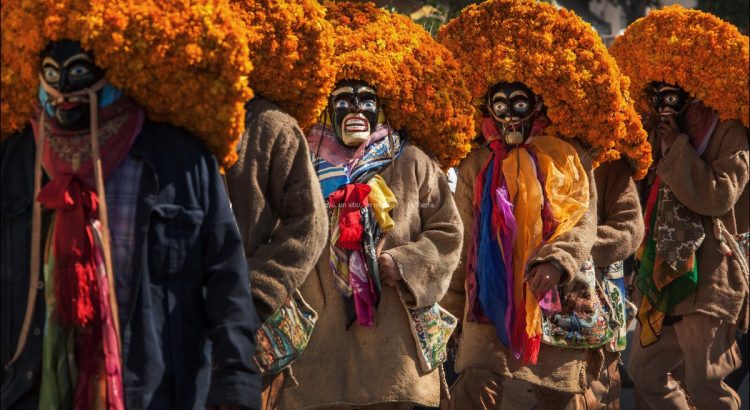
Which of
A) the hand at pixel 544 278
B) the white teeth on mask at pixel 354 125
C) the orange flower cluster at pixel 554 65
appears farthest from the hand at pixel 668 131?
the white teeth on mask at pixel 354 125

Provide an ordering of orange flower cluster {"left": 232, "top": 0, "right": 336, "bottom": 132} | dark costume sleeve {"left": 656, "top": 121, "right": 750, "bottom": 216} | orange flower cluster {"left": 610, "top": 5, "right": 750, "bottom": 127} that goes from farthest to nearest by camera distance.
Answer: orange flower cluster {"left": 610, "top": 5, "right": 750, "bottom": 127}
dark costume sleeve {"left": 656, "top": 121, "right": 750, "bottom": 216}
orange flower cluster {"left": 232, "top": 0, "right": 336, "bottom": 132}

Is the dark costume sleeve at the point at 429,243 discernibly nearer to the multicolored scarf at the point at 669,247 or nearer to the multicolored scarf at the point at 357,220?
the multicolored scarf at the point at 357,220

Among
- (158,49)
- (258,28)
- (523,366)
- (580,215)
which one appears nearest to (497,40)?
(580,215)

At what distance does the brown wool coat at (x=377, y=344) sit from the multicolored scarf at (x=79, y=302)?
7.20ft

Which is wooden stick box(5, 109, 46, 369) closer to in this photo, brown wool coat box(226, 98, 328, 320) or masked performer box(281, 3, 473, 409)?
brown wool coat box(226, 98, 328, 320)

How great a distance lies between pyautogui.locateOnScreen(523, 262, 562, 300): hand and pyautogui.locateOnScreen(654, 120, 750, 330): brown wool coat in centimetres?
172

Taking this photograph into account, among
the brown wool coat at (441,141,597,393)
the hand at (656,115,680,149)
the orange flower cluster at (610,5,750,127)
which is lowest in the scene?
the brown wool coat at (441,141,597,393)

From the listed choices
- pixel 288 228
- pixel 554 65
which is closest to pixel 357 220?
pixel 288 228

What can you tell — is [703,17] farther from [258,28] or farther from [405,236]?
[258,28]

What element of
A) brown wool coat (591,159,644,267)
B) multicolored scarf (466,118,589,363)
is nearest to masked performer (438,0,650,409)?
multicolored scarf (466,118,589,363)

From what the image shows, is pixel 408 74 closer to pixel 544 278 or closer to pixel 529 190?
pixel 529 190

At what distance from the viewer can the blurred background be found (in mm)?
11781

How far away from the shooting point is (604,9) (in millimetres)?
25984

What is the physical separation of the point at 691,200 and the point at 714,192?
0.46ft
